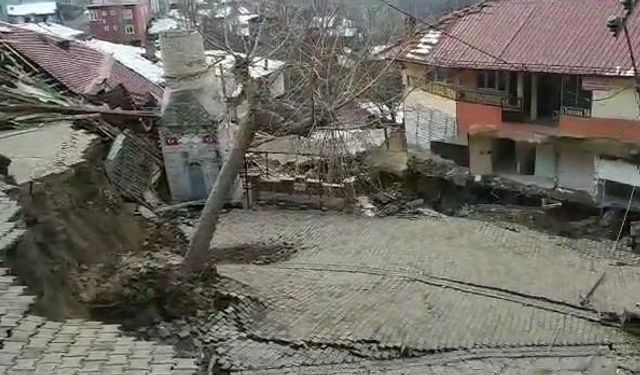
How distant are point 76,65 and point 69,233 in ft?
41.1

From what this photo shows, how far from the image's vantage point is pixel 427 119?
2523cm

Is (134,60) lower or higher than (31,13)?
lower

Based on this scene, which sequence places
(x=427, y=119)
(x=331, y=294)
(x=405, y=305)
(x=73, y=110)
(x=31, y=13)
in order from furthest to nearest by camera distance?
(x=31, y=13)
(x=427, y=119)
(x=73, y=110)
(x=331, y=294)
(x=405, y=305)

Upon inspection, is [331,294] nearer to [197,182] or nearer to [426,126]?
[197,182]

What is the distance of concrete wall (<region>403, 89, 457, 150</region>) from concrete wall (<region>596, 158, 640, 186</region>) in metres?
4.98

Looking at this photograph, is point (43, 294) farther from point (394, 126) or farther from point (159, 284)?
point (394, 126)

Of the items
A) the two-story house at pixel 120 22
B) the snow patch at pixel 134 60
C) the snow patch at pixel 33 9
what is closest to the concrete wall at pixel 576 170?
the snow patch at pixel 134 60

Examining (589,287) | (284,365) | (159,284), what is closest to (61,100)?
(159,284)

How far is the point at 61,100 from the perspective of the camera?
17531 millimetres

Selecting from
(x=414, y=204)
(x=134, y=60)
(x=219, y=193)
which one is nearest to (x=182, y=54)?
(x=219, y=193)

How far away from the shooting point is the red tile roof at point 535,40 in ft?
64.8

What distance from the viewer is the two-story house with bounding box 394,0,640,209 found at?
19938mm

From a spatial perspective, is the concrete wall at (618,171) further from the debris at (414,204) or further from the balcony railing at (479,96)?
the debris at (414,204)

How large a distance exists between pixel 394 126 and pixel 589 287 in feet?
43.7
